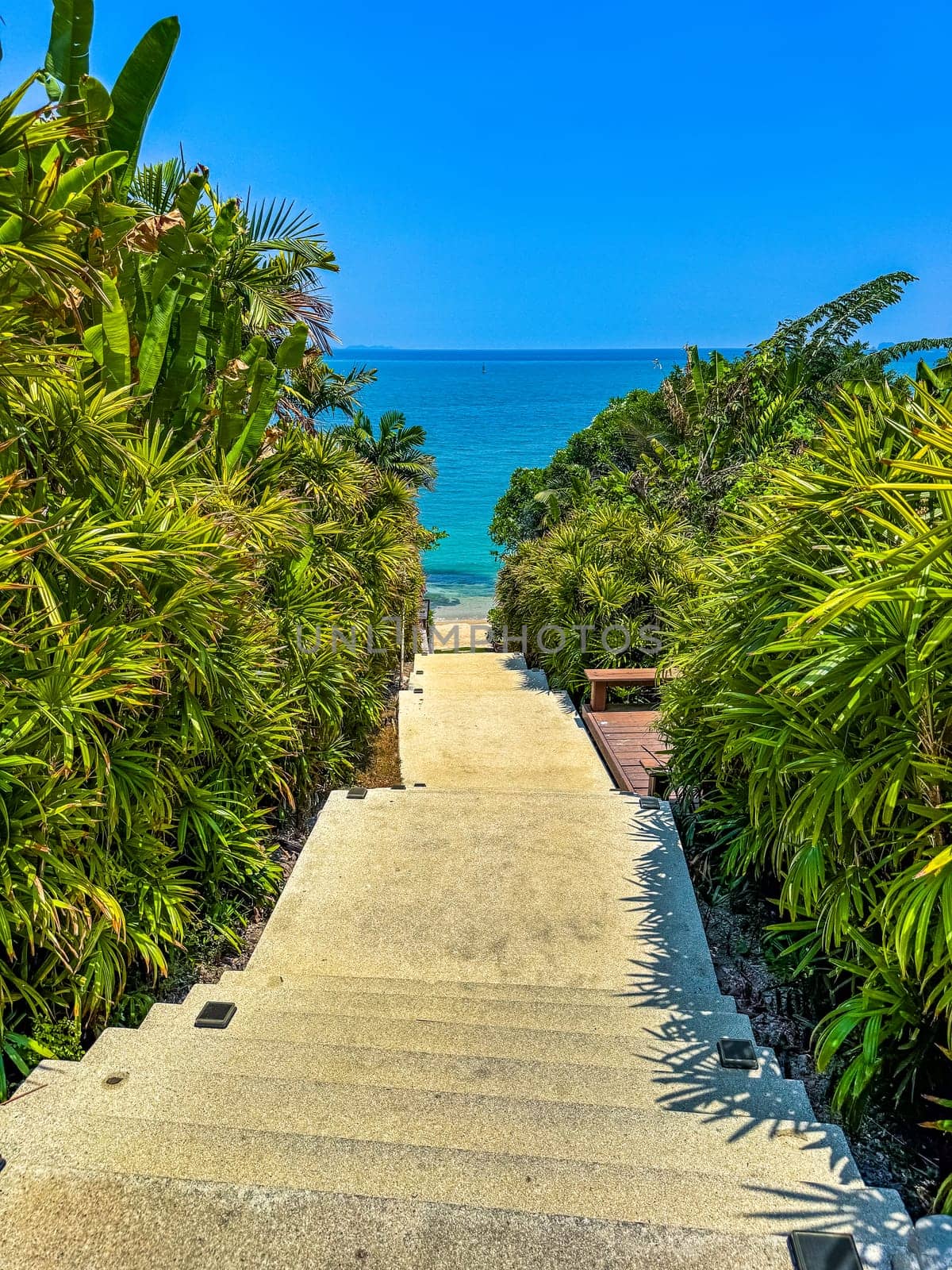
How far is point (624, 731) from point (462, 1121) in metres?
5.74

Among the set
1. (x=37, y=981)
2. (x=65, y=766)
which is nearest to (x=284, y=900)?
(x=37, y=981)

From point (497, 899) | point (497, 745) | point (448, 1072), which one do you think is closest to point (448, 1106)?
point (448, 1072)

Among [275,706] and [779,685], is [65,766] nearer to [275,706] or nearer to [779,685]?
[275,706]

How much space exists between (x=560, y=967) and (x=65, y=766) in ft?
7.70

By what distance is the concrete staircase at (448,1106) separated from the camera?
174 centimetres

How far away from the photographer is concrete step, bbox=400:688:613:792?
22.9 ft

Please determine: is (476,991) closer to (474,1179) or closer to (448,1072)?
(448,1072)

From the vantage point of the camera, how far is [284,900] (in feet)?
13.8

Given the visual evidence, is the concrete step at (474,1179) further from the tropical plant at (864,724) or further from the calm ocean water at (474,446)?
the calm ocean water at (474,446)

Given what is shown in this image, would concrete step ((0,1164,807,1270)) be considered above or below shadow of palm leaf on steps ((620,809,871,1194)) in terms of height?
above

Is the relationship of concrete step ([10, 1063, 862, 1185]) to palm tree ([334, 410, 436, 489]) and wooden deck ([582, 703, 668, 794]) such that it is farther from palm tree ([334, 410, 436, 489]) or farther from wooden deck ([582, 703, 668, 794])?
palm tree ([334, 410, 436, 489])

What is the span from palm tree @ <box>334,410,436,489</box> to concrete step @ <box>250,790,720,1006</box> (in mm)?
11597

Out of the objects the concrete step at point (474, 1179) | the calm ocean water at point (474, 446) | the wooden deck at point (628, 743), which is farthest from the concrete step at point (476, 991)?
the calm ocean water at point (474, 446)

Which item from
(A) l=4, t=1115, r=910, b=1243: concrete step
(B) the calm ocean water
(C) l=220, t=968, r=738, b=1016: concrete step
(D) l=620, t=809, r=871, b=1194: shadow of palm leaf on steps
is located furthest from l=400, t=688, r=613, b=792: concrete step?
(B) the calm ocean water
